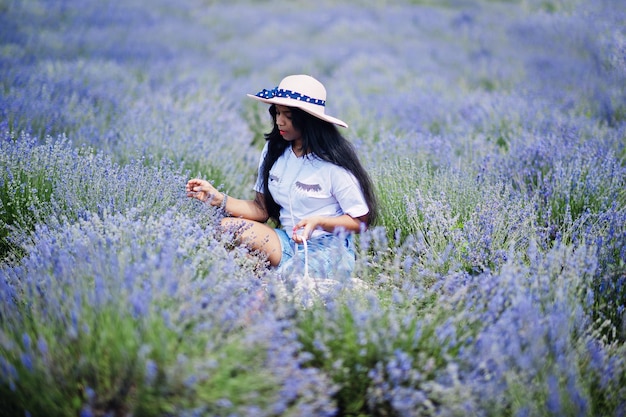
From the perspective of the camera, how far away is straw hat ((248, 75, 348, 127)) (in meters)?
2.47

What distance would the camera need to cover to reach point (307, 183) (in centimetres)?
263

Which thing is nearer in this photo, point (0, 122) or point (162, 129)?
point (0, 122)

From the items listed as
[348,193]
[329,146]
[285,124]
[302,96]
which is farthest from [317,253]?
[302,96]

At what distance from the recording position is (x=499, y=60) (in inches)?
333

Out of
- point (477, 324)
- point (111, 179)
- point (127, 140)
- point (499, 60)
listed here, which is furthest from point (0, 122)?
point (499, 60)

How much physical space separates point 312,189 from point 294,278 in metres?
0.75

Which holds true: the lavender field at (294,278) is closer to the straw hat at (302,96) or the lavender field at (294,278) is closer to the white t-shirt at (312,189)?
the white t-shirt at (312,189)

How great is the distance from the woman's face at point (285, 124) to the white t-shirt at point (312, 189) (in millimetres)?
134

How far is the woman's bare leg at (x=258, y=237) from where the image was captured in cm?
259

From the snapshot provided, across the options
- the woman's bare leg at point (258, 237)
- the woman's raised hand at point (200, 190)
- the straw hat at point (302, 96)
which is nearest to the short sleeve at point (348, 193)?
the straw hat at point (302, 96)

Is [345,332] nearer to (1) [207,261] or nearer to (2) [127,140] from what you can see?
(1) [207,261]

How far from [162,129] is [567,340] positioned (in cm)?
317

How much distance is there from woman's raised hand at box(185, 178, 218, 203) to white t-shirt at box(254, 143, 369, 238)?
33 cm

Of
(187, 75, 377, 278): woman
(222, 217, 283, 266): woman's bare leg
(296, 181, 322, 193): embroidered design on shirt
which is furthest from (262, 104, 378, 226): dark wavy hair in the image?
(222, 217, 283, 266): woman's bare leg
